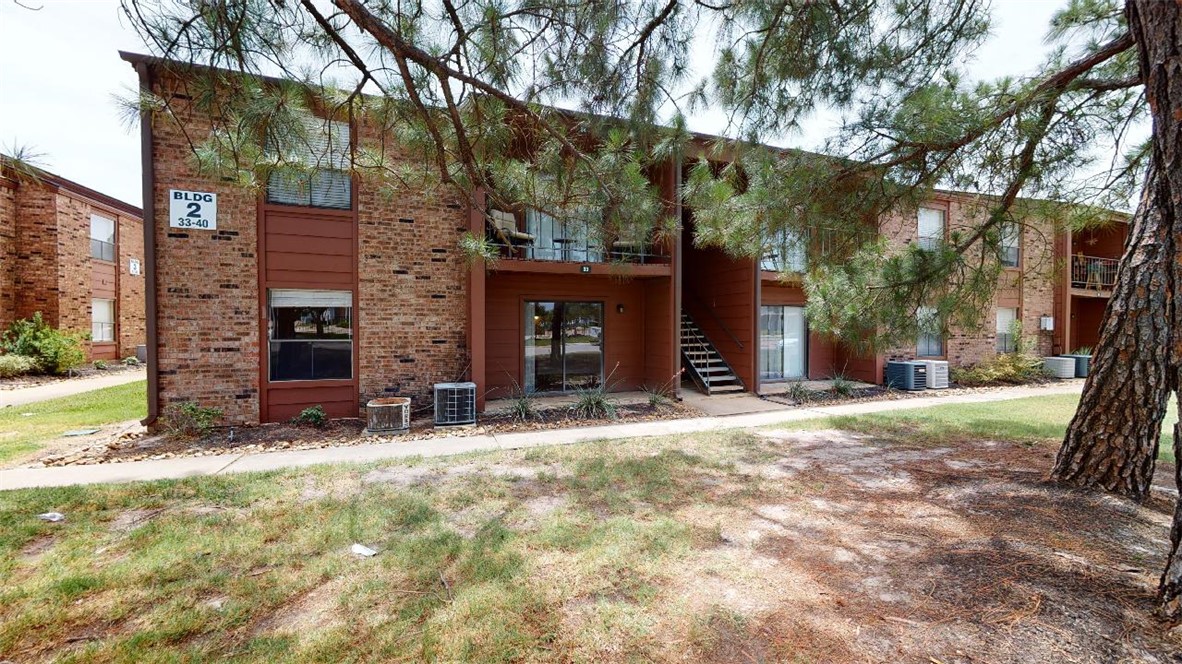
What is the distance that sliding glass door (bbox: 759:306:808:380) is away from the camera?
472 inches

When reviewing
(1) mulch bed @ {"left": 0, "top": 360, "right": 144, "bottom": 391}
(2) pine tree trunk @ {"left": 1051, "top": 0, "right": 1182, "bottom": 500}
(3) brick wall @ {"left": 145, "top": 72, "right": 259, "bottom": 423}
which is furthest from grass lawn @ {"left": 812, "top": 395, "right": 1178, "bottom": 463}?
(1) mulch bed @ {"left": 0, "top": 360, "right": 144, "bottom": 391}

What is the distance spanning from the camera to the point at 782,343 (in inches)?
479

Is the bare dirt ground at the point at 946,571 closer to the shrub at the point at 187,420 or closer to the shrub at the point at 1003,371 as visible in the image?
the shrub at the point at 187,420

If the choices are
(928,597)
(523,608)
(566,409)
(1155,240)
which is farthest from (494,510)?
(1155,240)

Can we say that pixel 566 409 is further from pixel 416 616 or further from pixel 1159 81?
pixel 1159 81

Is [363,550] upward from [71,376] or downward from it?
downward

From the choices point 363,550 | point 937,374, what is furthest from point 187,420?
point 937,374

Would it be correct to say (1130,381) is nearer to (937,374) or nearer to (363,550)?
(363,550)

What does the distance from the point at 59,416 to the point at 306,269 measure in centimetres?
486

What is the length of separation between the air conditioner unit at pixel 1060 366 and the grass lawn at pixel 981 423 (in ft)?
14.6

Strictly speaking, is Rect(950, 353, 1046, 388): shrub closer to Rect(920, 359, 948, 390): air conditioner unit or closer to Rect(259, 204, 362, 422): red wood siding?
Rect(920, 359, 948, 390): air conditioner unit

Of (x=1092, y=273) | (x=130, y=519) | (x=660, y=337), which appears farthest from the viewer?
(x=1092, y=273)

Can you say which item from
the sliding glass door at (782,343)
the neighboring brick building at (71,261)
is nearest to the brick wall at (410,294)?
the sliding glass door at (782,343)

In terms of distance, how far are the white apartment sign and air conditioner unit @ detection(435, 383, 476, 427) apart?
13.3 feet
